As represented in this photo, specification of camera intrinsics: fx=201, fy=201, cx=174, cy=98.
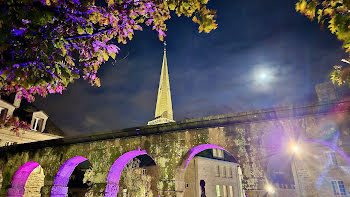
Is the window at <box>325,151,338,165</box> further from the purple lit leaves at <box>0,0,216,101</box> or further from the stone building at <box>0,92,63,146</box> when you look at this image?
the stone building at <box>0,92,63,146</box>

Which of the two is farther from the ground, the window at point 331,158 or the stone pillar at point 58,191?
the window at point 331,158

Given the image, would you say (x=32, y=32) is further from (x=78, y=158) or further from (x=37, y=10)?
(x=78, y=158)

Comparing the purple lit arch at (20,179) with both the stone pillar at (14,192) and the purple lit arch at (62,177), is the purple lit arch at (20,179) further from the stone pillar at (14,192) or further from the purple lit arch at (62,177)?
the purple lit arch at (62,177)

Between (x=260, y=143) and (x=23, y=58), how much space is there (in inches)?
218

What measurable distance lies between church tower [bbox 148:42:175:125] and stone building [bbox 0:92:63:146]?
2635 centimetres

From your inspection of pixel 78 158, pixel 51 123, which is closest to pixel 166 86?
pixel 51 123

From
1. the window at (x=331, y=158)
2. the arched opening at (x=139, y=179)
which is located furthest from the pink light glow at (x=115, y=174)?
the window at (x=331, y=158)

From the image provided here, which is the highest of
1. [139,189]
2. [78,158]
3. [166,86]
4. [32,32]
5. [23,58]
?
[166,86]

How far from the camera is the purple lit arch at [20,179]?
328 inches

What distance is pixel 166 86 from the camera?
165ft

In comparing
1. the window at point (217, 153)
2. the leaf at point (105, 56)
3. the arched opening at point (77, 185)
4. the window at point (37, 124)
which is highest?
the window at point (37, 124)

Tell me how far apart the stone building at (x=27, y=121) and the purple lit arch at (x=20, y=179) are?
33.5 feet

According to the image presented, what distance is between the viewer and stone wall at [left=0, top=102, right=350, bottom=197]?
5137mm

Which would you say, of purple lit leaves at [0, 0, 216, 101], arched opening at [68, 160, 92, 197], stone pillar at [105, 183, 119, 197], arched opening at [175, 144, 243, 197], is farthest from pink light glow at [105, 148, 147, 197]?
arched opening at [68, 160, 92, 197]
